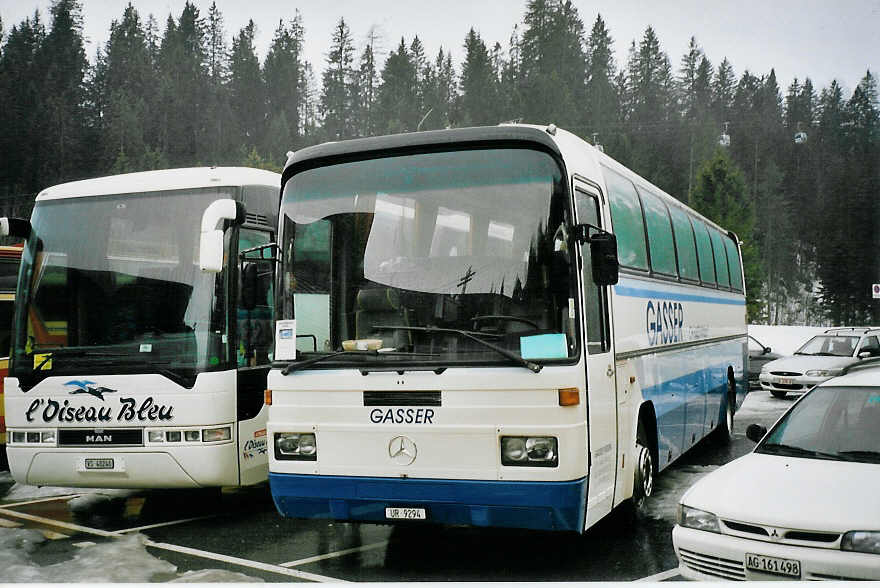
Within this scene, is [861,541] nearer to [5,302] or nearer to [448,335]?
[448,335]

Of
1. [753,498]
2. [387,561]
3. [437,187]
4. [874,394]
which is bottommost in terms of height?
[387,561]

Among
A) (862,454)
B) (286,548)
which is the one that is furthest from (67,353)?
(862,454)

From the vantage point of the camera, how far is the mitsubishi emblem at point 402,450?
577cm

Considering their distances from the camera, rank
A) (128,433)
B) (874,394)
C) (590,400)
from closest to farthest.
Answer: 1. (590,400)
2. (874,394)
3. (128,433)

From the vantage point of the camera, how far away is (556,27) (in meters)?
9.98

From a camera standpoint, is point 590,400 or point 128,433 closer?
point 590,400

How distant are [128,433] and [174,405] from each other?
19.8 inches

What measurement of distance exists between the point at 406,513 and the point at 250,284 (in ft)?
7.59

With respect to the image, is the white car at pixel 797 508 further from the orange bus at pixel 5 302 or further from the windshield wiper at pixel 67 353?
the orange bus at pixel 5 302

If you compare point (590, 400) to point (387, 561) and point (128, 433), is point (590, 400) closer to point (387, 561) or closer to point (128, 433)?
point (387, 561)

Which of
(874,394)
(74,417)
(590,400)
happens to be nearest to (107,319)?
(74,417)

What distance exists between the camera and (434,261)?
5879mm

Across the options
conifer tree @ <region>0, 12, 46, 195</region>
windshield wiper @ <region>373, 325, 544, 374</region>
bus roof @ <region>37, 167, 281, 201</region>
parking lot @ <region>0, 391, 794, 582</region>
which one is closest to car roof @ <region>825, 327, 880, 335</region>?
parking lot @ <region>0, 391, 794, 582</region>

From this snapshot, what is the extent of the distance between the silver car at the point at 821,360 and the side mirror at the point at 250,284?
564 inches
